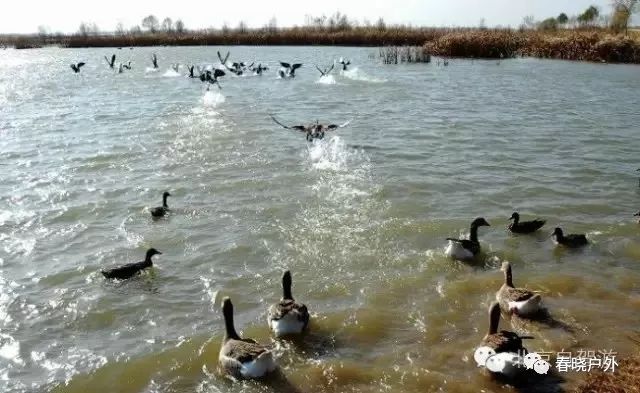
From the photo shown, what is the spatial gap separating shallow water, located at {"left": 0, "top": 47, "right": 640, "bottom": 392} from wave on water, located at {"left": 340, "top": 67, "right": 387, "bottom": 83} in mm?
10875

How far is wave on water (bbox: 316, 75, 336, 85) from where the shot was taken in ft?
132

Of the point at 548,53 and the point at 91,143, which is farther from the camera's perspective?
the point at 548,53

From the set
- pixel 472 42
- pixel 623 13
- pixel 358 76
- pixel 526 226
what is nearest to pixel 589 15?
pixel 623 13

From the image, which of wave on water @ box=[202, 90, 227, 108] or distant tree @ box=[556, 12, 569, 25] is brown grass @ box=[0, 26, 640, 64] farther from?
distant tree @ box=[556, 12, 569, 25]

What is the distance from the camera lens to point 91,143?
2303cm

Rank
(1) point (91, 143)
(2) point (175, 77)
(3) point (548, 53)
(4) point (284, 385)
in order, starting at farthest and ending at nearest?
(3) point (548, 53) → (2) point (175, 77) → (1) point (91, 143) → (4) point (284, 385)

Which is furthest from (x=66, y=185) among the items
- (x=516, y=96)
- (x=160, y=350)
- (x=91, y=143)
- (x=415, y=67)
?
→ (x=415, y=67)

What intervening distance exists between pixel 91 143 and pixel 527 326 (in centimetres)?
1893

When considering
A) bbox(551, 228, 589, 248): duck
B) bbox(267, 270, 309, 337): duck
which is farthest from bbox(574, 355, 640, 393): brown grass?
bbox(551, 228, 589, 248): duck

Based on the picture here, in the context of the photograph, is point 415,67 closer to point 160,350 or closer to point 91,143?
point 91,143

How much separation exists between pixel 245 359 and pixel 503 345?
3686 mm

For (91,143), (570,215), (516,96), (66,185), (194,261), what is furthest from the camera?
(516,96)

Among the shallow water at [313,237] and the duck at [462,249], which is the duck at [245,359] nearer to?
the shallow water at [313,237]

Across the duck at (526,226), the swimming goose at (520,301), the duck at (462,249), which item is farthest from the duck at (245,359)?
the duck at (526,226)
